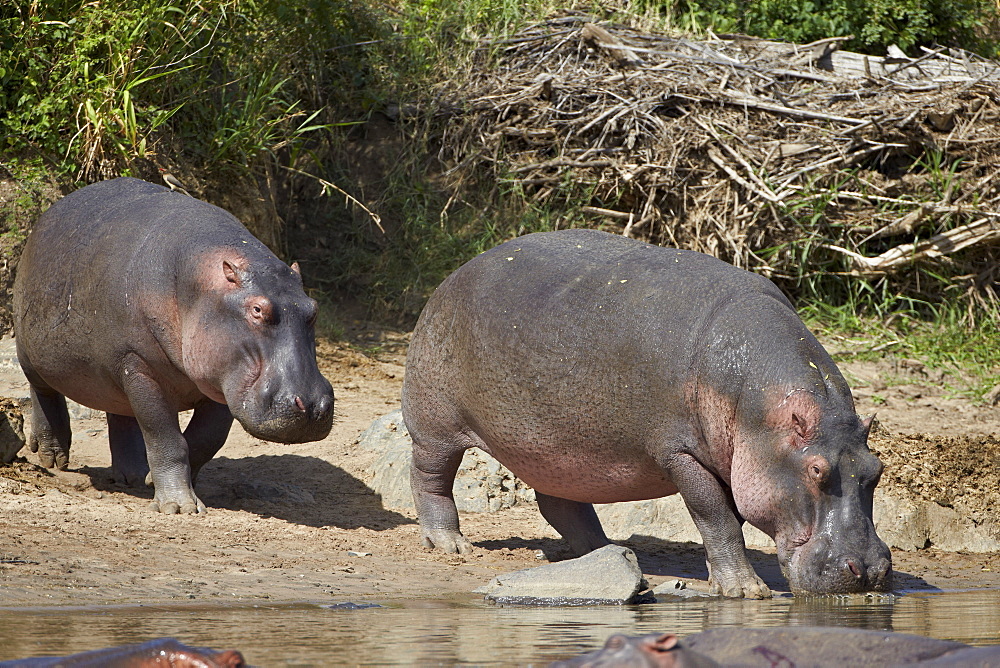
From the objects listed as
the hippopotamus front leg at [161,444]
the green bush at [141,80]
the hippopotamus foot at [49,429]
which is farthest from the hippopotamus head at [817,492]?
the green bush at [141,80]

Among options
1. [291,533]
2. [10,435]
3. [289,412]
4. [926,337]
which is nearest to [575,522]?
[291,533]

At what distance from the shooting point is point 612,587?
4855 mm

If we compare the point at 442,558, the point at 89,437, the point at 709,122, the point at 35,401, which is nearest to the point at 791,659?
the point at 442,558

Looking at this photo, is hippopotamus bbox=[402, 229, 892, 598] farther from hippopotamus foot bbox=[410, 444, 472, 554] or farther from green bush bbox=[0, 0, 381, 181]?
green bush bbox=[0, 0, 381, 181]

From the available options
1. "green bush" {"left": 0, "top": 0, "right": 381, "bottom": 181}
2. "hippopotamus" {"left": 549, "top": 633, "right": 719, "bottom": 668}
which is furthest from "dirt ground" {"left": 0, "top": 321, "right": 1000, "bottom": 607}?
"hippopotamus" {"left": 549, "top": 633, "right": 719, "bottom": 668}

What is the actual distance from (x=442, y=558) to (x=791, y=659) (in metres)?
3.21

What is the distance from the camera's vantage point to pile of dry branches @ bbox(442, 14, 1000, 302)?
33.6 feet

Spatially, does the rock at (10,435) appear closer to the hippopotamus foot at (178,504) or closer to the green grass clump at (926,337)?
the hippopotamus foot at (178,504)

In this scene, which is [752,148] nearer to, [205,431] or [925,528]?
[925,528]

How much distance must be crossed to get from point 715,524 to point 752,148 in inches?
225

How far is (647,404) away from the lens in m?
5.22

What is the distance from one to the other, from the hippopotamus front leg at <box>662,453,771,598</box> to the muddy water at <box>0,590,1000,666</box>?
0.16 m

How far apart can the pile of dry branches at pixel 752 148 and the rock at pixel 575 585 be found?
535cm

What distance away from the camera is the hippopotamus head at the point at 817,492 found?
15.6 ft
